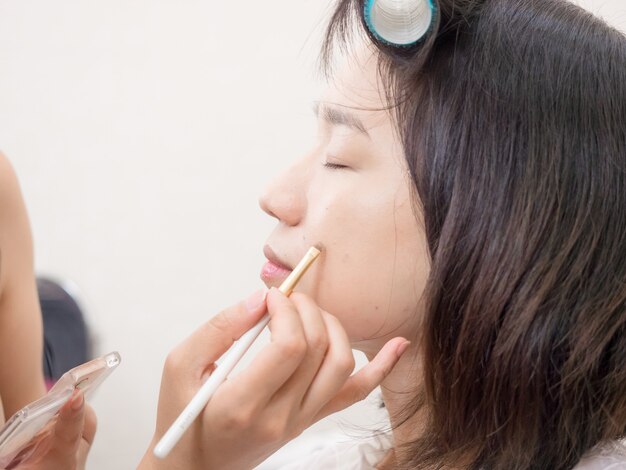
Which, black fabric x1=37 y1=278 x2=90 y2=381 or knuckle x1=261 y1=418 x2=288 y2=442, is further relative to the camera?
black fabric x1=37 y1=278 x2=90 y2=381

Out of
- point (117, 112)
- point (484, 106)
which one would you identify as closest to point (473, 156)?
point (484, 106)

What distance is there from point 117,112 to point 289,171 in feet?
3.19

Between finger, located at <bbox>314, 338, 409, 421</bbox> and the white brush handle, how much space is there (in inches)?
4.5

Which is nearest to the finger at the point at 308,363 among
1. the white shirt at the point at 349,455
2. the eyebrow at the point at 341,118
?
the eyebrow at the point at 341,118

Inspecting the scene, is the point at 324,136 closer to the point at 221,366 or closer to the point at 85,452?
the point at 221,366

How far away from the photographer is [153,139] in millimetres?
1677

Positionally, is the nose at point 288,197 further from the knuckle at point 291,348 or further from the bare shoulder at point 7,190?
the bare shoulder at point 7,190

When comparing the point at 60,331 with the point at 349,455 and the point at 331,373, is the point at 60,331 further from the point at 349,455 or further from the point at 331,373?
the point at 331,373

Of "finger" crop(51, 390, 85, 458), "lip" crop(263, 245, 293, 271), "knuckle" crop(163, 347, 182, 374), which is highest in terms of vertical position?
"lip" crop(263, 245, 293, 271)

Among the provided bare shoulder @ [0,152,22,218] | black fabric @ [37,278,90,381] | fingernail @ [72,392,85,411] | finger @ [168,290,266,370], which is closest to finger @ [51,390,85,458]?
fingernail @ [72,392,85,411]

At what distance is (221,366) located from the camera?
24.6 inches

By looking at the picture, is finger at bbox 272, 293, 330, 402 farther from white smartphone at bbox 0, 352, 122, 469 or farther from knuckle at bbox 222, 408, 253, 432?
white smartphone at bbox 0, 352, 122, 469

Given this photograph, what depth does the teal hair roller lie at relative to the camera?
27.3 inches

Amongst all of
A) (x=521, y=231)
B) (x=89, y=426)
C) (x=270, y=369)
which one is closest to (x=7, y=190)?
(x=89, y=426)
